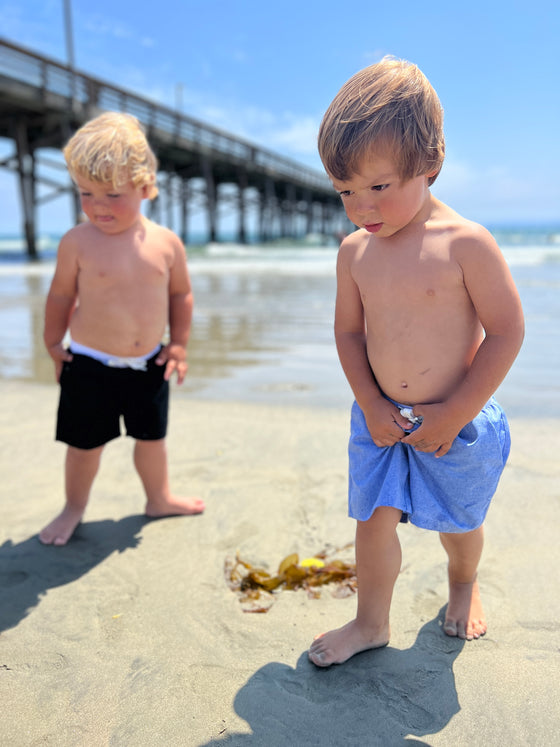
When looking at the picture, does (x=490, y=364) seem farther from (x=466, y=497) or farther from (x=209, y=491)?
(x=209, y=491)

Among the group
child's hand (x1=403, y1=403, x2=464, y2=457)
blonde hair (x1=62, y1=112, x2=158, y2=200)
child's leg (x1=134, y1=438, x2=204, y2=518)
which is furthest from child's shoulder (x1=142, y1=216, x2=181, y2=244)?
child's hand (x1=403, y1=403, x2=464, y2=457)

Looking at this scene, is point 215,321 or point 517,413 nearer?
point 517,413

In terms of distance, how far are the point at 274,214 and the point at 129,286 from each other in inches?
1060

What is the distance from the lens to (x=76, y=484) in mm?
2271

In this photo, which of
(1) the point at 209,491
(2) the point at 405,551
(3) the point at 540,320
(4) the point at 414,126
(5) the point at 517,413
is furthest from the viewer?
(3) the point at 540,320

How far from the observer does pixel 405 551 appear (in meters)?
2.03

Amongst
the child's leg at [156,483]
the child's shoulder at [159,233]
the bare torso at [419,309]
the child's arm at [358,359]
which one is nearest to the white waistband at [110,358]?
the child's leg at [156,483]

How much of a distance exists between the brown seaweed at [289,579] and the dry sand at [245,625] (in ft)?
0.14

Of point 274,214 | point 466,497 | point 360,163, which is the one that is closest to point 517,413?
point 466,497

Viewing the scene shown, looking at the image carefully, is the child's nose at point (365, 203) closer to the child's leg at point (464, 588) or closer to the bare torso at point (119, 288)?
the child's leg at point (464, 588)

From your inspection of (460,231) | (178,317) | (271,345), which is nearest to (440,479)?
(460,231)

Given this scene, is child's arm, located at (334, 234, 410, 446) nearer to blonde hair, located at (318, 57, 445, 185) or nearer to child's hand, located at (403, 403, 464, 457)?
child's hand, located at (403, 403, 464, 457)

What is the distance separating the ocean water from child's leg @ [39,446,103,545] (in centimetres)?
143

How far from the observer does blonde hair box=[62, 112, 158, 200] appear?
198cm
